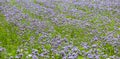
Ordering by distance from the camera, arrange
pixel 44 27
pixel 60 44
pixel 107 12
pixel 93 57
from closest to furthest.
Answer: pixel 93 57, pixel 60 44, pixel 44 27, pixel 107 12

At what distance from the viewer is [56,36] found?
1082cm

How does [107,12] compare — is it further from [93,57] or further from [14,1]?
[93,57]

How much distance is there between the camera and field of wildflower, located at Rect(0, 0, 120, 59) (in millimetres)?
8195

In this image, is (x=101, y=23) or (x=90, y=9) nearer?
(x=101, y=23)

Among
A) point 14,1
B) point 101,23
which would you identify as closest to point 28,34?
point 101,23

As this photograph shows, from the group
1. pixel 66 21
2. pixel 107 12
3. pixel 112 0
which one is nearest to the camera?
pixel 66 21

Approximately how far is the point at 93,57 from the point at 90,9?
40.1 ft

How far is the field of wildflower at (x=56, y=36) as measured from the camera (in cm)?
820

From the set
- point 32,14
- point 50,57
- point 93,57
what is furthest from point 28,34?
point 32,14

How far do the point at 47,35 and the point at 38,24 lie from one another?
1.76 meters

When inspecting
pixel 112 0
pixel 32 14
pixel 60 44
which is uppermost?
pixel 60 44

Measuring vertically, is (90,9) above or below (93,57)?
below

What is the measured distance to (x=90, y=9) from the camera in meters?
19.8

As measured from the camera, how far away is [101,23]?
1505 centimetres
